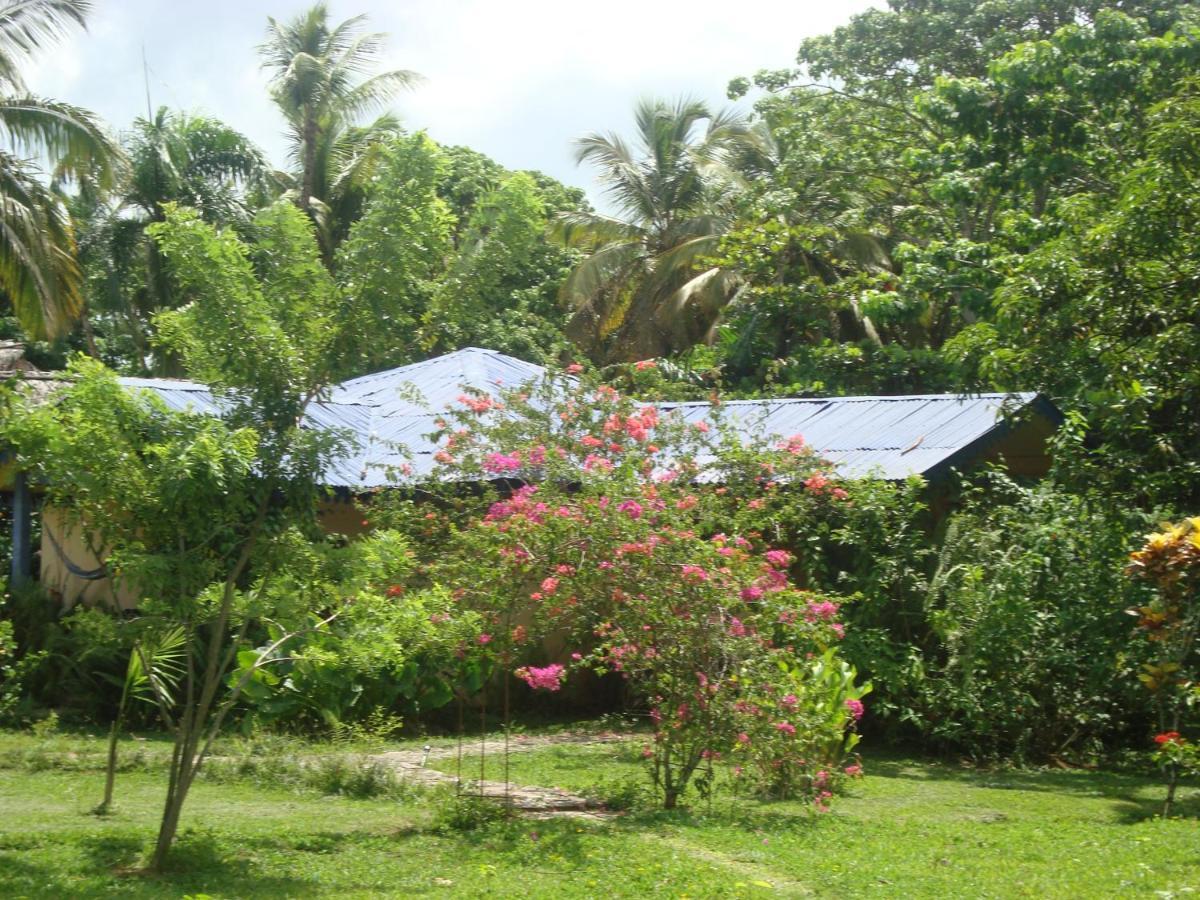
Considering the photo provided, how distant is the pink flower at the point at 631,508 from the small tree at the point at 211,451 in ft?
7.39

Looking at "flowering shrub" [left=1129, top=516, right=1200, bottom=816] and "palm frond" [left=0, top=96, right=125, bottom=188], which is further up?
"palm frond" [left=0, top=96, right=125, bottom=188]

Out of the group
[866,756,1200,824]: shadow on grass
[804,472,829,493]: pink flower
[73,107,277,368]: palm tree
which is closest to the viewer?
[866,756,1200,824]: shadow on grass

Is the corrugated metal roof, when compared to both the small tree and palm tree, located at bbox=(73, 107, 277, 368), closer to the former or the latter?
the small tree

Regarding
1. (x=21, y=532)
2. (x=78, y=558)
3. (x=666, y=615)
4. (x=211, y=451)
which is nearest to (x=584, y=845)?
(x=666, y=615)

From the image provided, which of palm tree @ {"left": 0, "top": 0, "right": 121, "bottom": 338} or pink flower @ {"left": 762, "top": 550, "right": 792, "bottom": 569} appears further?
palm tree @ {"left": 0, "top": 0, "right": 121, "bottom": 338}

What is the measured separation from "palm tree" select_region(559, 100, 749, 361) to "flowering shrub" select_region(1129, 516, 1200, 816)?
15839mm

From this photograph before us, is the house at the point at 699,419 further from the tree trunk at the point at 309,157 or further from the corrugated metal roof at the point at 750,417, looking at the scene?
the tree trunk at the point at 309,157

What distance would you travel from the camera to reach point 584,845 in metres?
8.25

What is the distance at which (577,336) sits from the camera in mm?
27609

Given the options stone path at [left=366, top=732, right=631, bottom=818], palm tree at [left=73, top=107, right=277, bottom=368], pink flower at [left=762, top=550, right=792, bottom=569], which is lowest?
stone path at [left=366, top=732, right=631, bottom=818]

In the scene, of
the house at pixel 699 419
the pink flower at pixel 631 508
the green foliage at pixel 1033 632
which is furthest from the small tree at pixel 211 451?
the green foliage at pixel 1033 632

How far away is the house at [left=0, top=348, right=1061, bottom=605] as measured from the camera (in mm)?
14234

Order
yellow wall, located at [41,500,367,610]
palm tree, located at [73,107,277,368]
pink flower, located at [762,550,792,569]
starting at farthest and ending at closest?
palm tree, located at [73,107,277,368] < yellow wall, located at [41,500,367,610] < pink flower, located at [762,550,792,569]

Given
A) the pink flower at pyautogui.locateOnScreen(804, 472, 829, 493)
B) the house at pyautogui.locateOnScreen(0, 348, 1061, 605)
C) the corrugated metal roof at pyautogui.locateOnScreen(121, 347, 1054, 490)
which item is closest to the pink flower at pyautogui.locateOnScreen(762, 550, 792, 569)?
the pink flower at pyautogui.locateOnScreen(804, 472, 829, 493)
